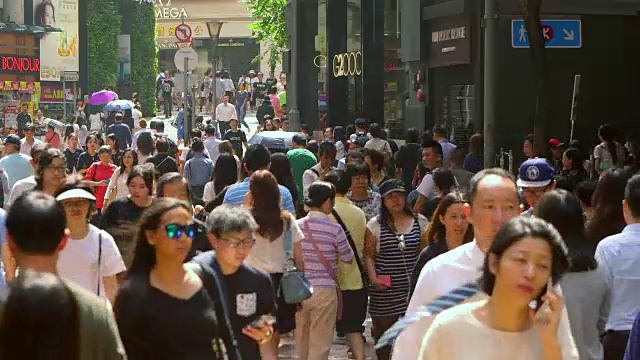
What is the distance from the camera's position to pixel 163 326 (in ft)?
19.3

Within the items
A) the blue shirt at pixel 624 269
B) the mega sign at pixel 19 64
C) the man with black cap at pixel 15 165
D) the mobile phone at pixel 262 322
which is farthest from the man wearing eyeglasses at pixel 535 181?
the mega sign at pixel 19 64

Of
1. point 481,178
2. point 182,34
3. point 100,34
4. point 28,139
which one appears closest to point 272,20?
point 182,34

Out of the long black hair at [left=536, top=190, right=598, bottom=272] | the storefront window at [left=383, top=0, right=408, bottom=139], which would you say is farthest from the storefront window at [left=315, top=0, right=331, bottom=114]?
the long black hair at [left=536, top=190, right=598, bottom=272]

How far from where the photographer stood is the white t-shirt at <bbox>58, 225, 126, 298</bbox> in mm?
7871

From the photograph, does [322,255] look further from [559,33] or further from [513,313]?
[559,33]

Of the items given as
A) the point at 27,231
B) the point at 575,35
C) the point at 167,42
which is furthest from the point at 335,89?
the point at 167,42

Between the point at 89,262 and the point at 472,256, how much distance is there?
3.07 m

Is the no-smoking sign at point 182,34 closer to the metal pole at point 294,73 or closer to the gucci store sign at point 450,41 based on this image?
the metal pole at point 294,73

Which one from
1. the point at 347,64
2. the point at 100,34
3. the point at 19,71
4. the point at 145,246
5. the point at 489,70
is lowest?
the point at 145,246

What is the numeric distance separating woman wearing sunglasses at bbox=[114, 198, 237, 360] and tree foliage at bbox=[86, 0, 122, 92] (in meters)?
50.1

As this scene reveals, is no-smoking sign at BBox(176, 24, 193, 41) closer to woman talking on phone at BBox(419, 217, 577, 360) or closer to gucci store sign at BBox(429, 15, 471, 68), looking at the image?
gucci store sign at BBox(429, 15, 471, 68)

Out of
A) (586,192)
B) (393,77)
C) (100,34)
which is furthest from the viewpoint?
(100,34)

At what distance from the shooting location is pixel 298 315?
10.9 meters

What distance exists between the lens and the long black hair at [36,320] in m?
3.85
